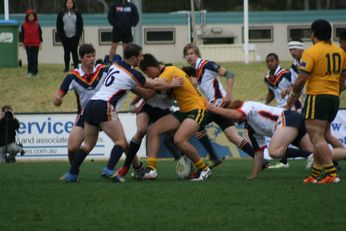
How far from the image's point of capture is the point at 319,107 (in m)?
13.4

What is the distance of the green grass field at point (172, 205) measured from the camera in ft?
32.4

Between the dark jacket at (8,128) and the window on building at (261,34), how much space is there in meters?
19.5

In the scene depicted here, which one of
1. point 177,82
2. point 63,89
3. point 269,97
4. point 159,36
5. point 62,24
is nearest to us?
point 177,82

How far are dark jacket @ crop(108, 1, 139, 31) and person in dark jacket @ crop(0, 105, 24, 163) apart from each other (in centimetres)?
481

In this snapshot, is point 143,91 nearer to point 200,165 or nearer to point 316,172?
point 200,165

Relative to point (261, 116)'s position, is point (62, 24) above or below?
above

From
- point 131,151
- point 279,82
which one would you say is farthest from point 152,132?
point 279,82

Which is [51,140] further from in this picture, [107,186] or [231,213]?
[231,213]

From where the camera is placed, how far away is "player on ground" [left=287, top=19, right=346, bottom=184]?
43.7 feet

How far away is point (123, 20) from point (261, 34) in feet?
51.4

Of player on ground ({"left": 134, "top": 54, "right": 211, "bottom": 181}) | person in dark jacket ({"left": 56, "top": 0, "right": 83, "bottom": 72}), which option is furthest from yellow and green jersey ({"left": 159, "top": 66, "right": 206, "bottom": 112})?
person in dark jacket ({"left": 56, "top": 0, "right": 83, "bottom": 72})

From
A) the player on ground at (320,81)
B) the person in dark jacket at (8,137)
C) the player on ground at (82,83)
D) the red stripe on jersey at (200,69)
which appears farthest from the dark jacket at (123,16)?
the player on ground at (320,81)

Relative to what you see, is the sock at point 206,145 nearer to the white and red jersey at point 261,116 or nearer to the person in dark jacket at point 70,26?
the white and red jersey at point 261,116

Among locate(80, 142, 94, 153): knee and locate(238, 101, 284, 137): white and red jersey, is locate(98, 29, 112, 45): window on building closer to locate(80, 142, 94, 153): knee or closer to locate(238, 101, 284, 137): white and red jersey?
locate(238, 101, 284, 137): white and red jersey
